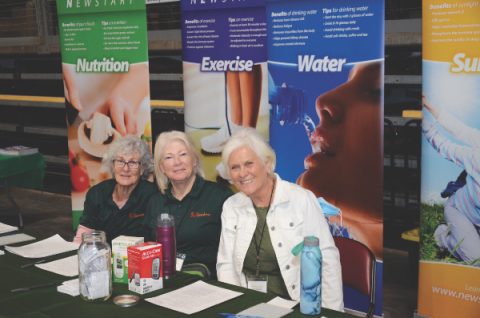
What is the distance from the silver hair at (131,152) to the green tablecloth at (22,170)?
2837 millimetres

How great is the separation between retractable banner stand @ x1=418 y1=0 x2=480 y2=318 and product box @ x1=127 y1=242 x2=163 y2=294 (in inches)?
70.7

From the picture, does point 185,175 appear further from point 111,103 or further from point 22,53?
point 22,53

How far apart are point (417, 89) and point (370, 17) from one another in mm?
2690

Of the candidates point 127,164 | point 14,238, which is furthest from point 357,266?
point 14,238

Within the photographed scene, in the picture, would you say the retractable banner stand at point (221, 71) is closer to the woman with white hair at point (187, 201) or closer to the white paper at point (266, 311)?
the woman with white hair at point (187, 201)

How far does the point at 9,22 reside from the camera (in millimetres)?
9828

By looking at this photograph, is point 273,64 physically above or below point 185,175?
above

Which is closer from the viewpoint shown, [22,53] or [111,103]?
[111,103]

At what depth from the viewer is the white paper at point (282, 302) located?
2.22 meters

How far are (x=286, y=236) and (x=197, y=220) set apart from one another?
0.56 metres

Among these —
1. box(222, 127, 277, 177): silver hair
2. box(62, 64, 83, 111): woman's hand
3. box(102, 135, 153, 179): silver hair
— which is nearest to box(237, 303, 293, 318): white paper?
box(222, 127, 277, 177): silver hair

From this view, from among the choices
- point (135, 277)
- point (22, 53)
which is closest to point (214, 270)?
point (135, 277)

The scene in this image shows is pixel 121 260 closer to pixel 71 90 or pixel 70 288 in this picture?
pixel 70 288

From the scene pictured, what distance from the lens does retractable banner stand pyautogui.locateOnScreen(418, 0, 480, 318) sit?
3.26 meters
